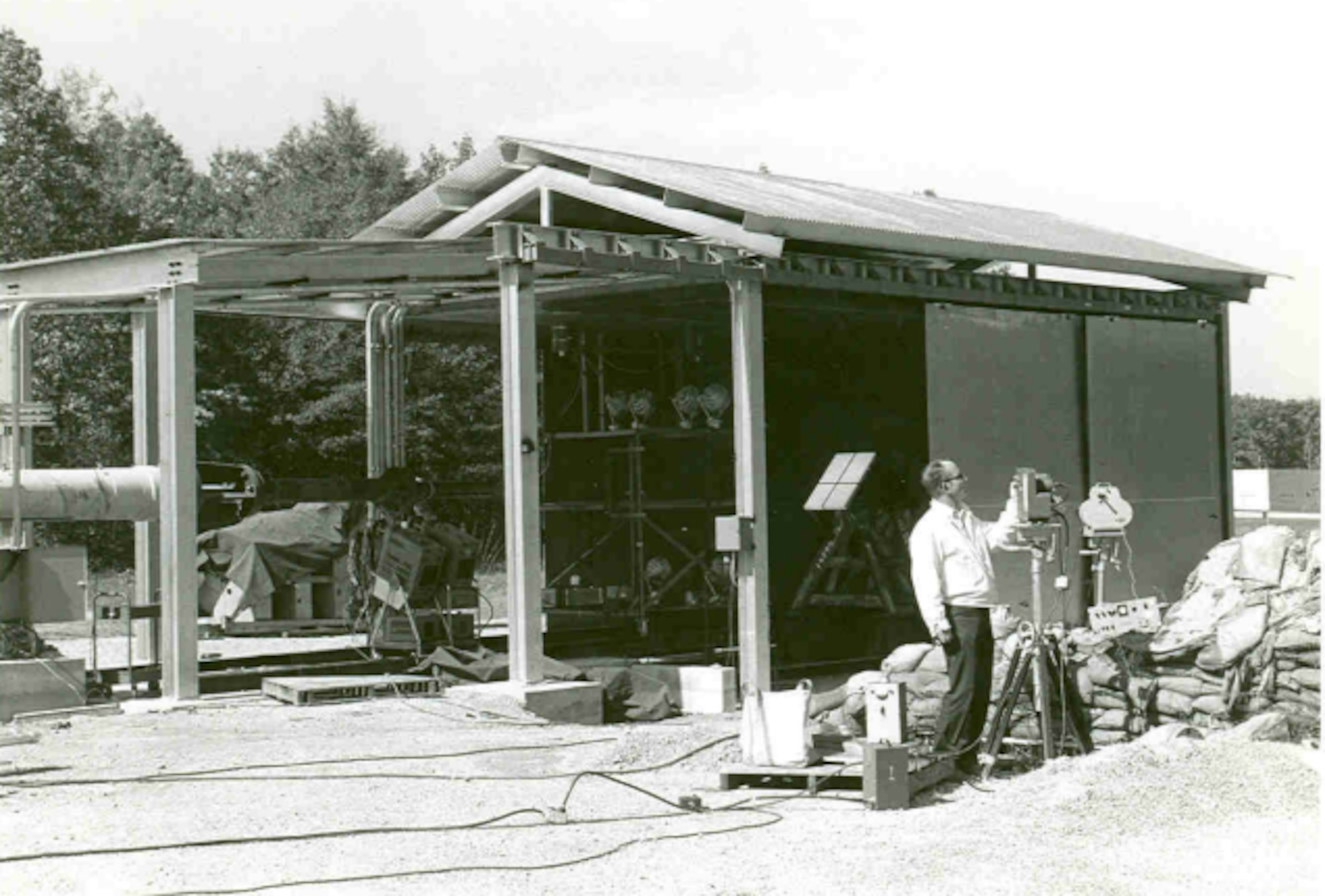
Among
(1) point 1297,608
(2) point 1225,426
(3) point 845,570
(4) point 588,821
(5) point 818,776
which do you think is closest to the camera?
(4) point 588,821

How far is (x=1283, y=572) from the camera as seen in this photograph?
1320 centimetres

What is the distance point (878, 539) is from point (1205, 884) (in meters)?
9.84

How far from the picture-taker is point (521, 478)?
12.8 meters

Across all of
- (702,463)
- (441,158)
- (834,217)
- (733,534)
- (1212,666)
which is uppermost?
(441,158)

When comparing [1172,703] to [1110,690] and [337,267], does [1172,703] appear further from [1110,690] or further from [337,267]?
[337,267]

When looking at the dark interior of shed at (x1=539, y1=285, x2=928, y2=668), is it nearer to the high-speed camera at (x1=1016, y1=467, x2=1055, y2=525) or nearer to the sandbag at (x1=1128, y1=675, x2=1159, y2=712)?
the sandbag at (x1=1128, y1=675, x2=1159, y2=712)

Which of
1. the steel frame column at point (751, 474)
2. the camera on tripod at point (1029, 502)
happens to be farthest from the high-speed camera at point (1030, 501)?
the steel frame column at point (751, 474)

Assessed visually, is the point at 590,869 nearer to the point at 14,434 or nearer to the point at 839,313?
the point at 14,434

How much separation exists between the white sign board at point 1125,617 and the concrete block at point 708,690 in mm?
3774

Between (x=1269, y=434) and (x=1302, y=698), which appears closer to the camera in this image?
(x=1302, y=698)

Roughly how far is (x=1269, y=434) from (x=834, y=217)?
95.3 ft

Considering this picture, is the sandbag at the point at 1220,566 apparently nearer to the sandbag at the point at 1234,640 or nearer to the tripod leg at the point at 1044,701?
the sandbag at the point at 1234,640

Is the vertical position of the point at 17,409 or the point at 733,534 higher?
the point at 17,409

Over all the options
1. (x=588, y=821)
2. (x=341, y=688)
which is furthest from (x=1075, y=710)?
(x=341, y=688)
